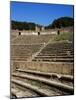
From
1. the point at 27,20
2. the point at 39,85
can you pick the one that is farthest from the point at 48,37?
the point at 39,85

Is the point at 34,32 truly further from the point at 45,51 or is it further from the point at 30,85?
the point at 30,85

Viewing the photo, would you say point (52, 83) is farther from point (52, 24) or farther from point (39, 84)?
point (52, 24)

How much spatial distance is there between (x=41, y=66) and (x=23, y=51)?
30 cm

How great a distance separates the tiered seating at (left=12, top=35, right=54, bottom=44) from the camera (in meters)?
3.68

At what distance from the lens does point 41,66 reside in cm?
378

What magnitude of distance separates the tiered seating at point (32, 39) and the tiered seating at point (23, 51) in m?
0.05

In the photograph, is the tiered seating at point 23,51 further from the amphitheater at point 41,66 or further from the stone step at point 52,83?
the stone step at point 52,83

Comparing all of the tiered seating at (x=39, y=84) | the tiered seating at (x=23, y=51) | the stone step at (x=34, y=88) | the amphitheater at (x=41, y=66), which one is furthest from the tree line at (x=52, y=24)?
the stone step at (x=34, y=88)

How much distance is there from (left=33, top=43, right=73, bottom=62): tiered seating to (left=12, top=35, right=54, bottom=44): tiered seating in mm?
96

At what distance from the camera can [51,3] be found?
12.4 ft

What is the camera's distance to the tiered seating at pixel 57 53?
149 inches

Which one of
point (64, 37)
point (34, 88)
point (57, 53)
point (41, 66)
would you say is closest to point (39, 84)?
point (34, 88)

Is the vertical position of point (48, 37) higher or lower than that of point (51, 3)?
lower
